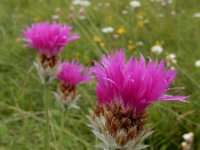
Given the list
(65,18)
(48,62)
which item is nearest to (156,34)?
(65,18)

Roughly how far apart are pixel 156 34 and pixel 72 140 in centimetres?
143

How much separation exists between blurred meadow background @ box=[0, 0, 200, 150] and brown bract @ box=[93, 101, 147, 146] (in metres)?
0.56

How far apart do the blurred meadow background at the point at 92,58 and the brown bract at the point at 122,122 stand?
56 centimetres

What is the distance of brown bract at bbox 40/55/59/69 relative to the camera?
1.35 meters

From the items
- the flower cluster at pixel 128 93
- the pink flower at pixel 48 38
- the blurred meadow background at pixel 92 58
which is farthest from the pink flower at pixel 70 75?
the flower cluster at pixel 128 93

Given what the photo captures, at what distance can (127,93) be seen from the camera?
807 millimetres

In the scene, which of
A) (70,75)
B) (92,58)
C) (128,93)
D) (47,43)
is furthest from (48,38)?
(92,58)

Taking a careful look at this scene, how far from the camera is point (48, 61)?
1351 mm

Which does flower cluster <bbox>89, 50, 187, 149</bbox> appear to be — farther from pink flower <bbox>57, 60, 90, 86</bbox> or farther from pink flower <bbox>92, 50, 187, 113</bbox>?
pink flower <bbox>57, 60, 90, 86</bbox>

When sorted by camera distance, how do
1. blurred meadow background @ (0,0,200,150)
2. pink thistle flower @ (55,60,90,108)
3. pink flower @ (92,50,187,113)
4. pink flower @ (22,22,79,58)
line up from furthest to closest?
blurred meadow background @ (0,0,200,150) → pink thistle flower @ (55,60,90,108) → pink flower @ (22,22,79,58) → pink flower @ (92,50,187,113)

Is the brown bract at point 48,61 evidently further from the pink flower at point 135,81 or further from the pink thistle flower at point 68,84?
the pink flower at point 135,81

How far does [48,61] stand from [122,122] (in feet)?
1.95

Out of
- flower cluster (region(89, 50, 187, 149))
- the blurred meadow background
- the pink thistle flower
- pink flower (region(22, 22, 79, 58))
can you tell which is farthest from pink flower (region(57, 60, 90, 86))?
flower cluster (region(89, 50, 187, 149))

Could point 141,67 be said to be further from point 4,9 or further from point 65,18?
point 4,9
